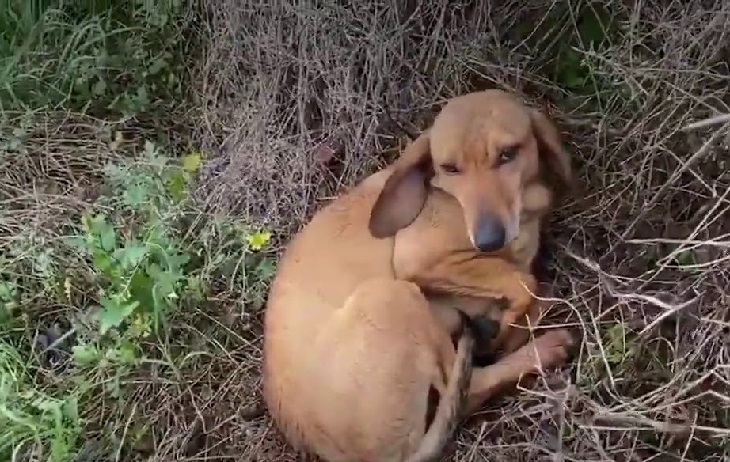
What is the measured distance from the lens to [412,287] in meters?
3.38

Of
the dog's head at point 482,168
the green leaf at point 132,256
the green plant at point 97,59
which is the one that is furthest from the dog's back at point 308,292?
the green plant at point 97,59

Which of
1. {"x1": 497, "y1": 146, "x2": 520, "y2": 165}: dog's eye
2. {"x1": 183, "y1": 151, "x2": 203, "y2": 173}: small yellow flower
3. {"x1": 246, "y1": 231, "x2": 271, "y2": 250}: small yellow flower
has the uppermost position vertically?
{"x1": 497, "y1": 146, "x2": 520, "y2": 165}: dog's eye

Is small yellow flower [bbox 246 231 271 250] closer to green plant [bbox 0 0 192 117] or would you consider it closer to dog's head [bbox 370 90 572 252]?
dog's head [bbox 370 90 572 252]

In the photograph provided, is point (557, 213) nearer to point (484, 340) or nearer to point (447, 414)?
point (484, 340)

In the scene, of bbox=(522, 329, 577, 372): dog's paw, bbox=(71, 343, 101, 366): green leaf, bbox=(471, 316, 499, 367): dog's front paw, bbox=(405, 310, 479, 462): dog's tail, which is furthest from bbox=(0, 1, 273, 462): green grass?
bbox=(522, 329, 577, 372): dog's paw

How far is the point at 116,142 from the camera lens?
4.91 metres

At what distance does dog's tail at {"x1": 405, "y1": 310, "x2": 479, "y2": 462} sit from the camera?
10.6 ft

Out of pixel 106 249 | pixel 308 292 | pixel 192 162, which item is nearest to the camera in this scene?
pixel 308 292

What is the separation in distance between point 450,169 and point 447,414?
0.79 metres

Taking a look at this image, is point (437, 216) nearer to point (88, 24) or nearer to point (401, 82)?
point (401, 82)

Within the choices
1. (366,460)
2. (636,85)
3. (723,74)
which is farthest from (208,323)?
(723,74)

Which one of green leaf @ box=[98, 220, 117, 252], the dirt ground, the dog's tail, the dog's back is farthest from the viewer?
green leaf @ box=[98, 220, 117, 252]

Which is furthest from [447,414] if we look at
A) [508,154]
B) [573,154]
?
[573,154]

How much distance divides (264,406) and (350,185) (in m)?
1.02
